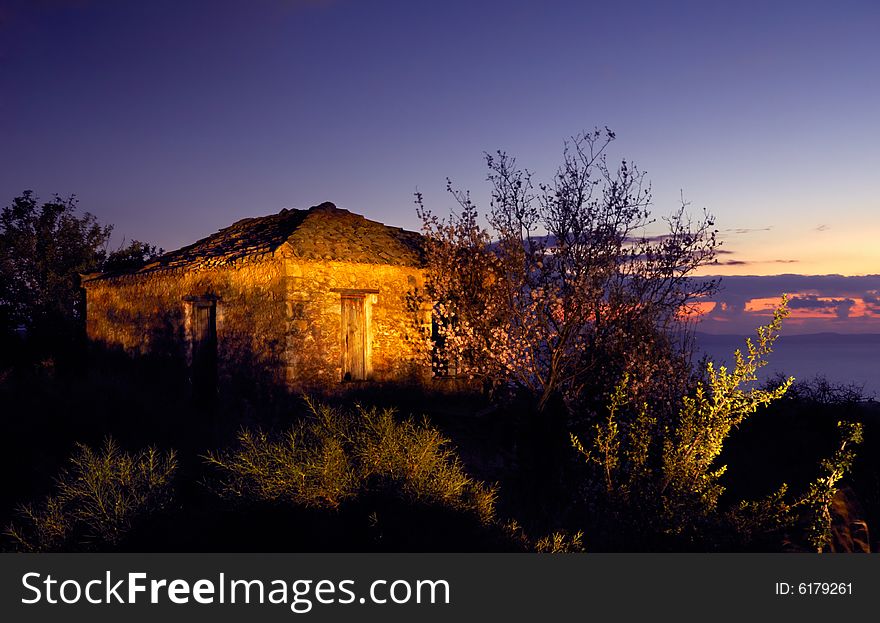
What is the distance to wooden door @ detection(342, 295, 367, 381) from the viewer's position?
12.7 metres

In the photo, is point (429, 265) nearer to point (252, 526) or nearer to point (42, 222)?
point (252, 526)

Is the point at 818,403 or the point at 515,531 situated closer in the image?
the point at 515,531

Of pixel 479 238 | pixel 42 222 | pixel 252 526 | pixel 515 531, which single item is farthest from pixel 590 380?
pixel 42 222

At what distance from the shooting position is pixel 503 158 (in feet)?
39.6

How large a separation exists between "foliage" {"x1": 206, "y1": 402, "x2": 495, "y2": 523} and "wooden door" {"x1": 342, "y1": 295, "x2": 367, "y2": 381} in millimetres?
5420

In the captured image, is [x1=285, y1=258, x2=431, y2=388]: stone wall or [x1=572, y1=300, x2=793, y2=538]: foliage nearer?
[x1=572, y1=300, x2=793, y2=538]: foliage

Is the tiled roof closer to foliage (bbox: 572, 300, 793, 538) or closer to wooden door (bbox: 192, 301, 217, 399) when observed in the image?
wooden door (bbox: 192, 301, 217, 399)

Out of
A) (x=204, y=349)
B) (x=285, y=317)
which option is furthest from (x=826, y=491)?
(x=204, y=349)

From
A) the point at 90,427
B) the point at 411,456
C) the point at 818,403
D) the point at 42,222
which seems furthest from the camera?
the point at 42,222

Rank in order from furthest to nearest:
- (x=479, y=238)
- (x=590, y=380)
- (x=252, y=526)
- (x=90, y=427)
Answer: (x=479, y=238), (x=590, y=380), (x=90, y=427), (x=252, y=526)

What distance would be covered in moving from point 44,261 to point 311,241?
51.0ft

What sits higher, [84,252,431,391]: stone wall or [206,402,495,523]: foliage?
[84,252,431,391]: stone wall

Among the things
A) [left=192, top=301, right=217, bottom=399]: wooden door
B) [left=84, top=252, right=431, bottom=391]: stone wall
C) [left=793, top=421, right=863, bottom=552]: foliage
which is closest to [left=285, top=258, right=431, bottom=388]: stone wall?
[left=84, top=252, right=431, bottom=391]: stone wall

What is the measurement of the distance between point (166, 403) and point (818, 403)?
41.8ft
